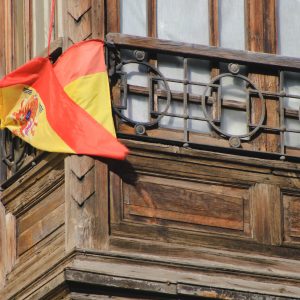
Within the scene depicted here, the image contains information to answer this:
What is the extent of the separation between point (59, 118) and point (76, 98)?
0.66 feet

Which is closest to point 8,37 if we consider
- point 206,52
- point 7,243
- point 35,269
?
point 7,243

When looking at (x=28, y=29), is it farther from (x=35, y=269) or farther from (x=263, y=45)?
(x=35, y=269)

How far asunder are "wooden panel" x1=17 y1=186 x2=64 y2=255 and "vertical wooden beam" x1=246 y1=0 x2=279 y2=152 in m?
1.58

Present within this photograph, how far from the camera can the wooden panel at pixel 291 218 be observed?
1900cm

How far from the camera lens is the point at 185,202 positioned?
18.8 m

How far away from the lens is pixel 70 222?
727 inches

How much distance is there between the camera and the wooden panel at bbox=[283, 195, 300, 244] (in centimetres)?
1900

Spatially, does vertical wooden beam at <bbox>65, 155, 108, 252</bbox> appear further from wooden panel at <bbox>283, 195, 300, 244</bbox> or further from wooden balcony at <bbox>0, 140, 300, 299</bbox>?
wooden panel at <bbox>283, 195, 300, 244</bbox>

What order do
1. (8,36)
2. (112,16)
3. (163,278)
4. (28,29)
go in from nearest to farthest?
(163,278)
(112,16)
(28,29)
(8,36)

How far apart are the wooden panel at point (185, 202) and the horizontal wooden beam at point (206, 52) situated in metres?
1.00

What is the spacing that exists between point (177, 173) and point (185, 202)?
0.75ft

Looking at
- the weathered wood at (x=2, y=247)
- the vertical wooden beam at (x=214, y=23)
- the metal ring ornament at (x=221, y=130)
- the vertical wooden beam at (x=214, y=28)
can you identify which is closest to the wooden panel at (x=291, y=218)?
the metal ring ornament at (x=221, y=130)

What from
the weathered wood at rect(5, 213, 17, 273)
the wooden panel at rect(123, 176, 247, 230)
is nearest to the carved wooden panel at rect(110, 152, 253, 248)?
the wooden panel at rect(123, 176, 247, 230)

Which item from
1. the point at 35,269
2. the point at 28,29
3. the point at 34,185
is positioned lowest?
the point at 35,269
